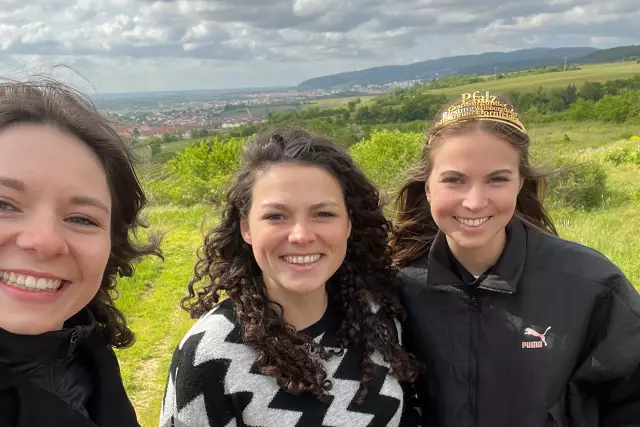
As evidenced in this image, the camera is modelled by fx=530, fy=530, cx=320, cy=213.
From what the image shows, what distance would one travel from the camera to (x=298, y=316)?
83.0 inches

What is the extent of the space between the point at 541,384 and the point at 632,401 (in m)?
0.36

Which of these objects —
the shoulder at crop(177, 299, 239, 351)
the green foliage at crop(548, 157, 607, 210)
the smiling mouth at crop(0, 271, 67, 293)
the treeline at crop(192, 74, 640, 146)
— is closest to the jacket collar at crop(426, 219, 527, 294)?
the shoulder at crop(177, 299, 239, 351)

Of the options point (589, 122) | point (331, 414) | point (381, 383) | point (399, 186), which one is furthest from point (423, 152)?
point (589, 122)

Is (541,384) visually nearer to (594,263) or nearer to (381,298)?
(594,263)

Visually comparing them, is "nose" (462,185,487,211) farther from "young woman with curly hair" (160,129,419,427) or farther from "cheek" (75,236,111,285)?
"cheek" (75,236,111,285)

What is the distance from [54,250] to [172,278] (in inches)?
293

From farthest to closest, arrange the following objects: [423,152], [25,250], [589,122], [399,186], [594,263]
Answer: [589,122], [399,186], [423,152], [594,263], [25,250]

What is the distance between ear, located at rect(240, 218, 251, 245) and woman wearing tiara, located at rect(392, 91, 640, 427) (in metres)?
0.76

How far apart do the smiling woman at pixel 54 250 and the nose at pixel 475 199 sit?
130cm

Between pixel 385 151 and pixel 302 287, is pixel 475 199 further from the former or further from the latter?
pixel 385 151

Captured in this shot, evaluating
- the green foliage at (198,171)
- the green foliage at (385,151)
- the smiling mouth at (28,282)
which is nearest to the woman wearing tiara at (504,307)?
the smiling mouth at (28,282)

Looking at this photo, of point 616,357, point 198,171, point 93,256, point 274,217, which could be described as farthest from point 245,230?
point 198,171

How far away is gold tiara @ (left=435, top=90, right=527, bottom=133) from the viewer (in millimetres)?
2264

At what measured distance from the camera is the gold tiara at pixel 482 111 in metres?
A: 2.26
